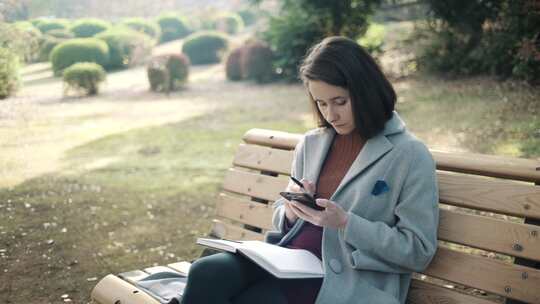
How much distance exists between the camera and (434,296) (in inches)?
96.4

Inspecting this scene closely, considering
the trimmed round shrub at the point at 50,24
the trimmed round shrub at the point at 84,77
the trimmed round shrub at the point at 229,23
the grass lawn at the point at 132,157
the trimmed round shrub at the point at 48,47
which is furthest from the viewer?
the trimmed round shrub at the point at 229,23

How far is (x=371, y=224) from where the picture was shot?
7.51 ft

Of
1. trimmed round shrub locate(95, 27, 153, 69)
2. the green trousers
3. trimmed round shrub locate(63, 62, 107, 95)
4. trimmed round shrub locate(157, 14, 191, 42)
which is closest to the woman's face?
the green trousers

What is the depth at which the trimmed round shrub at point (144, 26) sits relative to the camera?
54.1 ft

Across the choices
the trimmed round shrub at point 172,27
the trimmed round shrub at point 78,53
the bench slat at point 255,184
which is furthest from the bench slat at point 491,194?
the trimmed round shrub at point 172,27

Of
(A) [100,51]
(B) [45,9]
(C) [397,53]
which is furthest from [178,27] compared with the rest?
(B) [45,9]

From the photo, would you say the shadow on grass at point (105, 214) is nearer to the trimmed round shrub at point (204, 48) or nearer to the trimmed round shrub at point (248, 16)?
the trimmed round shrub at point (204, 48)

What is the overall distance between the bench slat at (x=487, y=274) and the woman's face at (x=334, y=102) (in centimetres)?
67

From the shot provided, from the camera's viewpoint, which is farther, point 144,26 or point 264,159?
point 144,26

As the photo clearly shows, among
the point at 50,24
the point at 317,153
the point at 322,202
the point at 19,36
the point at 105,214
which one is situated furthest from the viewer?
the point at 50,24

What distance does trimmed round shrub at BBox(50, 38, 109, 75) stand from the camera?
12273 millimetres


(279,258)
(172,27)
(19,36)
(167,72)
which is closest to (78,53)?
(167,72)

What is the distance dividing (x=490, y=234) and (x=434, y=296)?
0.36 meters

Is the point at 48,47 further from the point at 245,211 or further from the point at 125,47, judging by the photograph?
the point at 245,211
